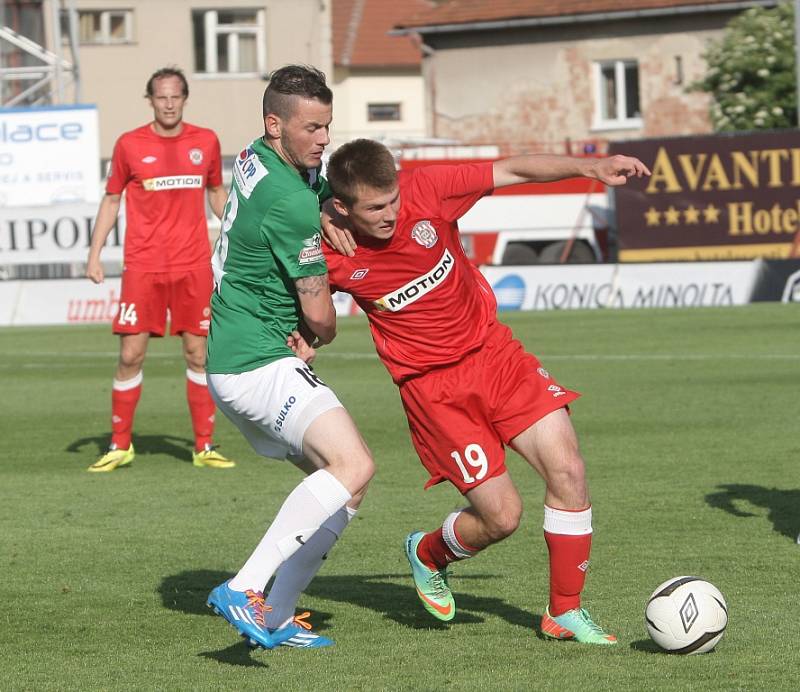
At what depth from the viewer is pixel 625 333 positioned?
1936cm

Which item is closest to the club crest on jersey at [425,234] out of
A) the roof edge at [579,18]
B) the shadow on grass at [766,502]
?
the shadow on grass at [766,502]

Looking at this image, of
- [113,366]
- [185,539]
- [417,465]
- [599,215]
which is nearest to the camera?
[185,539]

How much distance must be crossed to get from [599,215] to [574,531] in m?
23.7

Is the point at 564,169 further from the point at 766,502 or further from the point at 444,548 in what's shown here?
the point at 766,502

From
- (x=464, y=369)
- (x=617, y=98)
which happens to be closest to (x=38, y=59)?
(x=617, y=98)

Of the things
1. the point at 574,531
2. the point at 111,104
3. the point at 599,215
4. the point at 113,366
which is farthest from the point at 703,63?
the point at 574,531

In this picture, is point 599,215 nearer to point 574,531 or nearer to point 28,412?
point 28,412

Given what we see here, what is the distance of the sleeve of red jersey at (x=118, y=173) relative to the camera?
10.3 meters

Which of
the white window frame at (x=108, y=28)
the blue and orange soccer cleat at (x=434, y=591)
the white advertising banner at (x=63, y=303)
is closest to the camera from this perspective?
the blue and orange soccer cleat at (x=434, y=591)

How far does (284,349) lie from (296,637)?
1.05 metres

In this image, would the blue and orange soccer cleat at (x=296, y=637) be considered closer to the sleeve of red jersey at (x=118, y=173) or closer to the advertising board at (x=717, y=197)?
the sleeve of red jersey at (x=118, y=173)

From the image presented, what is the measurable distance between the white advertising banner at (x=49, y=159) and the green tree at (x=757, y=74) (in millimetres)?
13633

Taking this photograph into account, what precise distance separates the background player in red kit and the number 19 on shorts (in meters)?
4.64

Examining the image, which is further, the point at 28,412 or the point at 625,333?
the point at 625,333
